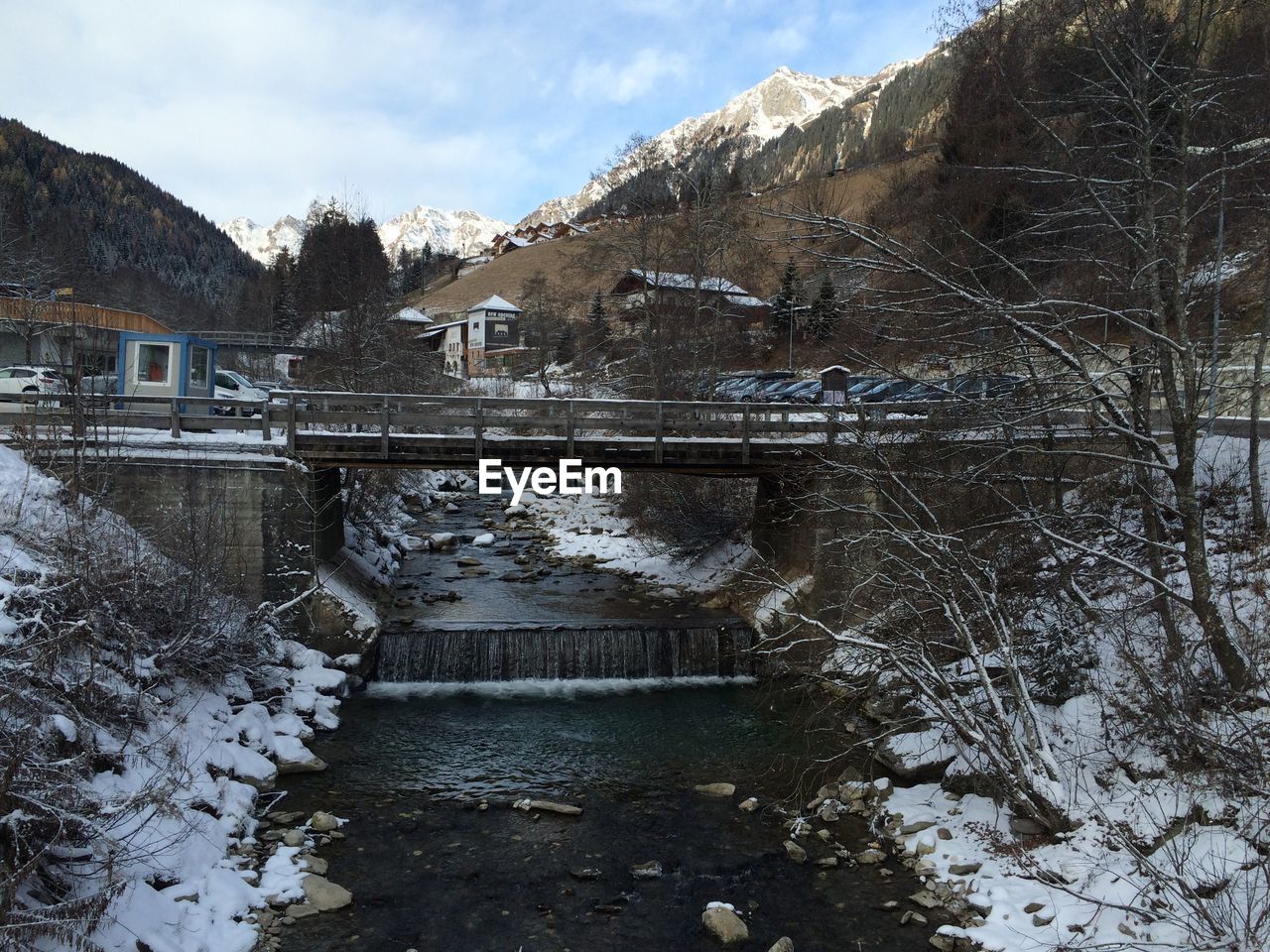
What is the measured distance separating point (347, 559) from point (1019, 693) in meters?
14.1

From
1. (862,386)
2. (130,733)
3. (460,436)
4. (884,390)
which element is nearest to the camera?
(130,733)

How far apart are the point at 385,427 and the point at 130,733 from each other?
7369mm

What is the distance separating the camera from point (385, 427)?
15.9 meters

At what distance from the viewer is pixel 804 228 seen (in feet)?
22.8

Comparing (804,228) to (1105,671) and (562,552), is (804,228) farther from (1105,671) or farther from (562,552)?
(562,552)

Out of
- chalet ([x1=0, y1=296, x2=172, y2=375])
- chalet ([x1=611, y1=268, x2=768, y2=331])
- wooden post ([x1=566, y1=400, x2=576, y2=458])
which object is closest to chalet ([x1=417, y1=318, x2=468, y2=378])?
chalet ([x1=0, y1=296, x2=172, y2=375])

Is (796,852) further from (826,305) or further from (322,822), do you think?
(826,305)

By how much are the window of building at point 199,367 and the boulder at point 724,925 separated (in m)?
18.8

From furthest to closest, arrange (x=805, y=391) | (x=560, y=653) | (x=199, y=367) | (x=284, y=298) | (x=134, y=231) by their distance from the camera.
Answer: (x=134, y=231), (x=284, y=298), (x=805, y=391), (x=199, y=367), (x=560, y=653)

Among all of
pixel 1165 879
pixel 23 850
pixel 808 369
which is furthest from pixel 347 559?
pixel 808 369

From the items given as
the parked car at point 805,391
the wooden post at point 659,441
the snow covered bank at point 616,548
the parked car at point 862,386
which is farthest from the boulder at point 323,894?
the parked car at point 862,386

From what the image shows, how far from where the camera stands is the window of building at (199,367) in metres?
21.3

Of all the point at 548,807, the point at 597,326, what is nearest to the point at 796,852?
the point at 548,807

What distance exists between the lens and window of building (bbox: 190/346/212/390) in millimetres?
21328
